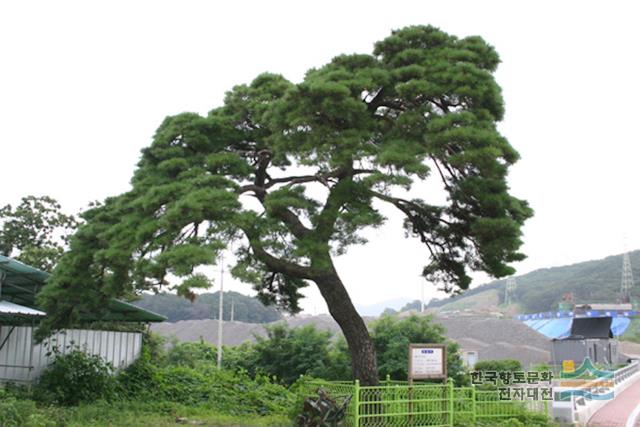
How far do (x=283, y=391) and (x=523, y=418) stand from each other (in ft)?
19.2

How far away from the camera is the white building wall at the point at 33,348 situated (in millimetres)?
13906

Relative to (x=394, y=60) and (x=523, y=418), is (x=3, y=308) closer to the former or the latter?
(x=394, y=60)

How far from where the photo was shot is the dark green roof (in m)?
13.4

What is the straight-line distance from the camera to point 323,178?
12219 mm

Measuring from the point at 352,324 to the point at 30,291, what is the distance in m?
7.94

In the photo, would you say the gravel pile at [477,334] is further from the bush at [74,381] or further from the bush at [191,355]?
the bush at [74,381]

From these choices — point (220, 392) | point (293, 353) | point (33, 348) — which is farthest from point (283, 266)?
point (293, 353)

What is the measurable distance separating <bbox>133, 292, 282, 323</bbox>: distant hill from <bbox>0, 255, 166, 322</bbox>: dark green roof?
61.3m

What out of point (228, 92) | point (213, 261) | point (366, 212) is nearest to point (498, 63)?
point (366, 212)

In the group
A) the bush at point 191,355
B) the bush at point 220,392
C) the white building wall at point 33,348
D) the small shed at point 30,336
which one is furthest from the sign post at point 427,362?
the bush at point 191,355

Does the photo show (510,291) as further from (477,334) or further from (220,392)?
(220,392)

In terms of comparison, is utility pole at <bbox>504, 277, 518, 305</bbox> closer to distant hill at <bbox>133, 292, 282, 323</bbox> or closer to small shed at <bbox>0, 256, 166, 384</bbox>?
distant hill at <bbox>133, 292, 282, 323</bbox>

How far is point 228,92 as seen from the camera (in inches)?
546

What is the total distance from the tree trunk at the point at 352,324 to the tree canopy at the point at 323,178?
0.08 ft
